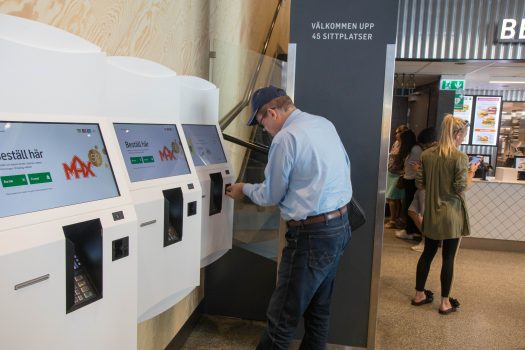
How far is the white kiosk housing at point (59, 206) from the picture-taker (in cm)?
112

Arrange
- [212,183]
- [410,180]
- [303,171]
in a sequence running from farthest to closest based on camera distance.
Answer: [410,180], [212,183], [303,171]

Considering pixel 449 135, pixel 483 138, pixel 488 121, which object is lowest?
pixel 483 138

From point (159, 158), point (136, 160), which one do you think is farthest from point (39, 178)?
point (159, 158)

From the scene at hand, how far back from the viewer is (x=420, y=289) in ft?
12.9

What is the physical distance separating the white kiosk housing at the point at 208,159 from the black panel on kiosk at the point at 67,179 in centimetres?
91

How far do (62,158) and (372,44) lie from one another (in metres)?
1.98

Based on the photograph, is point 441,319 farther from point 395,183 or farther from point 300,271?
point 395,183

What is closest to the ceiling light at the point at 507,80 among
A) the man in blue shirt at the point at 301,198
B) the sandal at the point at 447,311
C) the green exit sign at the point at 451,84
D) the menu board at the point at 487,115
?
the green exit sign at the point at 451,84

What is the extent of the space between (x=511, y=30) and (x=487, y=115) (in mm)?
5538

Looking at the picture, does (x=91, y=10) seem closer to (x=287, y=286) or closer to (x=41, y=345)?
(x=41, y=345)

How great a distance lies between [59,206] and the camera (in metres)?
1.25

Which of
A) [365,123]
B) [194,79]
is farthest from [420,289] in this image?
[194,79]

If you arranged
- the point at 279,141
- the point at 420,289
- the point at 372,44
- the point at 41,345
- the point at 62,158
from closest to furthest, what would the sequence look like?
the point at 41,345, the point at 62,158, the point at 279,141, the point at 372,44, the point at 420,289

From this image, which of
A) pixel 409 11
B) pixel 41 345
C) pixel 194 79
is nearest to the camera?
pixel 41 345
